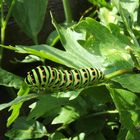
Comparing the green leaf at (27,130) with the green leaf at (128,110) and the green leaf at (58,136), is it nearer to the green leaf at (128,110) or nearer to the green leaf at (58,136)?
the green leaf at (58,136)

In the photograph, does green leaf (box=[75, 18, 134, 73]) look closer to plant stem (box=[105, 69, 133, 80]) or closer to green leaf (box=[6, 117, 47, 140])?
plant stem (box=[105, 69, 133, 80])

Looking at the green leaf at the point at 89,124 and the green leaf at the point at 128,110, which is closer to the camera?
the green leaf at the point at 128,110

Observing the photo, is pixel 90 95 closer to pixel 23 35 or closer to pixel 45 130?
pixel 45 130

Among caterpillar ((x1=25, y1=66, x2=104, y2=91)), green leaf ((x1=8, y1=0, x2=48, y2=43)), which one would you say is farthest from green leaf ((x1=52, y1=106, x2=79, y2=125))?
green leaf ((x1=8, y1=0, x2=48, y2=43))

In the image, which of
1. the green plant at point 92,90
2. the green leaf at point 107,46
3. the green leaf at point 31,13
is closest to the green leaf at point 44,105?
the green plant at point 92,90

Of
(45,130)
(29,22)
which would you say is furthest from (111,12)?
(45,130)
